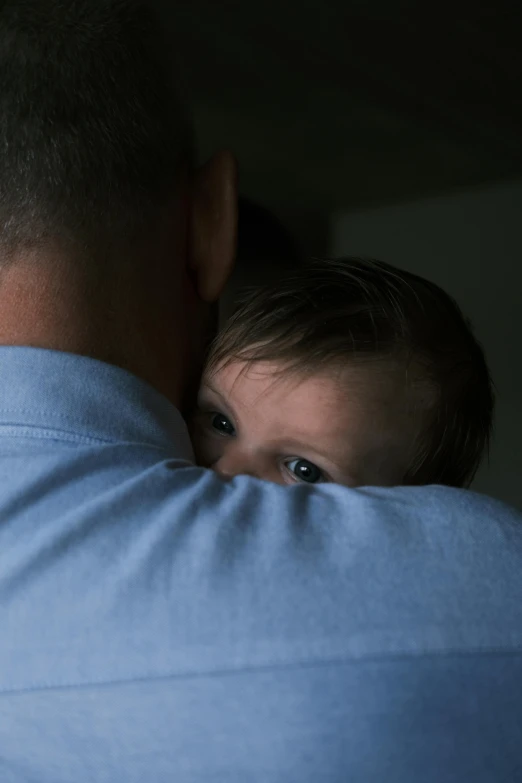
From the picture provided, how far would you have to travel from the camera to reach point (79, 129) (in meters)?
0.72

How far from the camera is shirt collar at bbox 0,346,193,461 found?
59cm

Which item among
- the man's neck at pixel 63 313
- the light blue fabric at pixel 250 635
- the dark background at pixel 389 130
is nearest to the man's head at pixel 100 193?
the man's neck at pixel 63 313

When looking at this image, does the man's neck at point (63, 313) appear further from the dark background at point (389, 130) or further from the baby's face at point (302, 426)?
the dark background at point (389, 130)

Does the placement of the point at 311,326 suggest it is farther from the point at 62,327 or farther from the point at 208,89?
the point at 208,89

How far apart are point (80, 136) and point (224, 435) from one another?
41cm

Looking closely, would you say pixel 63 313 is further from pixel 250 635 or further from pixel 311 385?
pixel 311 385

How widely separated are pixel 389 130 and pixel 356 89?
1.42 feet

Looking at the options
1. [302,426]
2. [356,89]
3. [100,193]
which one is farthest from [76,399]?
[356,89]

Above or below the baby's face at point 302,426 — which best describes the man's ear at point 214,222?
above

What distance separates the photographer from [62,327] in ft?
2.14

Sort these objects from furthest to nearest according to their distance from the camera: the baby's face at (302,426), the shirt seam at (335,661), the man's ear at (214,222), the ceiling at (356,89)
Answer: the ceiling at (356,89) < the baby's face at (302,426) < the man's ear at (214,222) < the shirt seam at (335,661)

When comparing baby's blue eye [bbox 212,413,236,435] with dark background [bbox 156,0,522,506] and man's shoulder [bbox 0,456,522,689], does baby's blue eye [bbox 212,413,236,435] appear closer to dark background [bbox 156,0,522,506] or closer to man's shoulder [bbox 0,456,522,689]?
dark background [bbox 156,0,522,506]

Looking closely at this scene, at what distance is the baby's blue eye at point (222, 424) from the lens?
40.8 inches

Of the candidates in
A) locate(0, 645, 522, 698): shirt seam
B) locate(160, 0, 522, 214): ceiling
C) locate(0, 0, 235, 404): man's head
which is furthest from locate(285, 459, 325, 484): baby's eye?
locate(160, 0, 522, 214): ceiling
